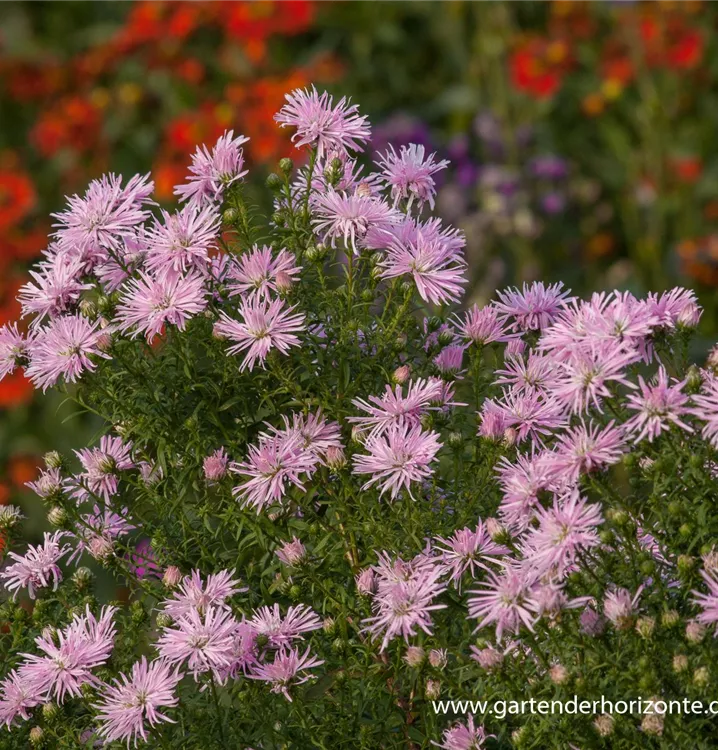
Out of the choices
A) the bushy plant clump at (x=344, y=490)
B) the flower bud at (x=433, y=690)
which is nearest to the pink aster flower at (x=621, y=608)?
the bushy plant clump at (x=344, y=490)

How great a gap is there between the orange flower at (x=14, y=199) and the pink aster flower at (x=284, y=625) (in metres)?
3.26

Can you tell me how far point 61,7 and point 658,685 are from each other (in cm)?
490

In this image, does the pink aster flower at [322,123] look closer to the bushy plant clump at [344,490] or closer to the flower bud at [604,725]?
the bushy plant clump at [344,490]

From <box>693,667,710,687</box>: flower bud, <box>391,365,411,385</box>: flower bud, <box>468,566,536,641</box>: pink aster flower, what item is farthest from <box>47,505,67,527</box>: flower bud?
<box>693,667,710,687</box>: flower bud

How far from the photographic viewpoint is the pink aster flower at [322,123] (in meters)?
1.63

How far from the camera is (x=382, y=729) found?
60.1 inches

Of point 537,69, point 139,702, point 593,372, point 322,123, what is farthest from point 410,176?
point 537,69

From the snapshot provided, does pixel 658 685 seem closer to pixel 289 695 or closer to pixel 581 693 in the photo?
pixel 581 693

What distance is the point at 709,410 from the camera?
1.37 metres

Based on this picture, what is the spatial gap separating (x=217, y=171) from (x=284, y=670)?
24.9 inches

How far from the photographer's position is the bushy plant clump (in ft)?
4.50

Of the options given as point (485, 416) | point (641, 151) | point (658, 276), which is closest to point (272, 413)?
point (485, 416)

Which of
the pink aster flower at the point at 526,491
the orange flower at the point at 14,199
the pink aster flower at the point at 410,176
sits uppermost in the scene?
the orange flower at the point at 14,199

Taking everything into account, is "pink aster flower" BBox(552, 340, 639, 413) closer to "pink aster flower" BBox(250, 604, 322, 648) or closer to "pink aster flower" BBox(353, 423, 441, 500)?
"pink aster flower" BBox(353, 423, 441, 500)
